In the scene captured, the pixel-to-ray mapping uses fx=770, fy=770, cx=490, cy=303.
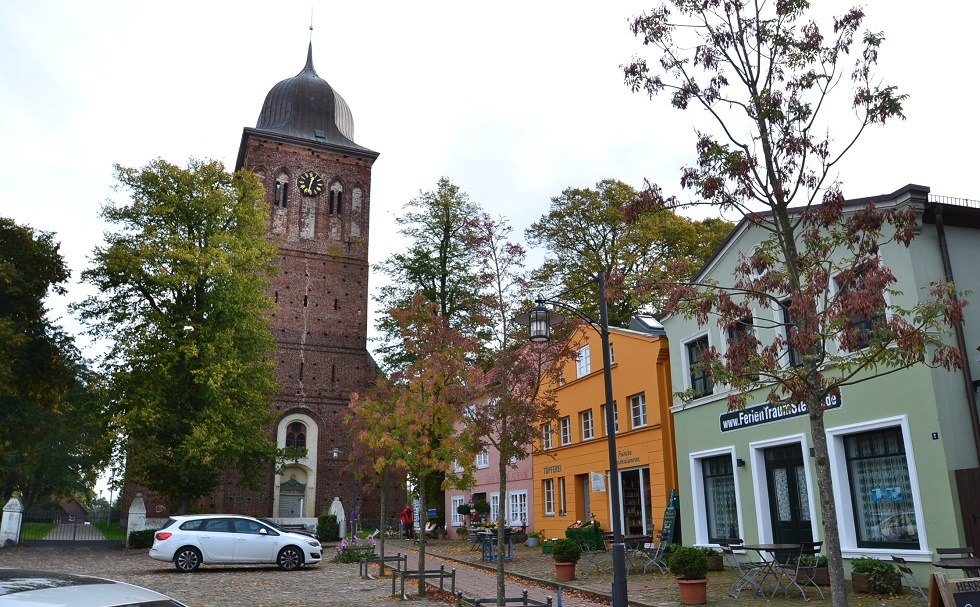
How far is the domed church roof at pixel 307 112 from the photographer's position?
1945 inches

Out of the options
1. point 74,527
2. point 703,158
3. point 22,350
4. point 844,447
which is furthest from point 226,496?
point 703,158

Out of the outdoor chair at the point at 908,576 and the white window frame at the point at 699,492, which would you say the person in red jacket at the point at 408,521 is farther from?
the outdoor chair at the point at 908,576

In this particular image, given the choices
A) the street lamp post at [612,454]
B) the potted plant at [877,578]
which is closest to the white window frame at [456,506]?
the potted plant at [877,578]

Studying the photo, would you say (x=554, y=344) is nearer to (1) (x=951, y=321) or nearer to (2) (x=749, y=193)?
(2) (x=749, y=193)

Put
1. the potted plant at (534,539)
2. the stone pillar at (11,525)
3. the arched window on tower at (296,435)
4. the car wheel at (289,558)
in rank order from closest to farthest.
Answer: the car wheel at (289,558) → the potted plant at (534,539) → the stone pillar at (11,525) → the arched window on tower at (296,435)

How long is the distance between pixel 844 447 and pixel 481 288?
792 cm

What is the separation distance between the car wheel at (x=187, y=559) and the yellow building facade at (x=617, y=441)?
9370mm

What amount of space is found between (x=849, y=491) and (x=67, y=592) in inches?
576

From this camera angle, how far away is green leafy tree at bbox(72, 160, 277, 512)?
96.3 feet

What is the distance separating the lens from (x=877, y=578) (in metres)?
13.1

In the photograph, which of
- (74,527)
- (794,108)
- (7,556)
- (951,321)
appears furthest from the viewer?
(74,527)

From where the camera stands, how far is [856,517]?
14.9 m

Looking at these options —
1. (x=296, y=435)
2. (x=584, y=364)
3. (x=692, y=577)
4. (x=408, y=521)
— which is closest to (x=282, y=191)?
(x=296, y=435)

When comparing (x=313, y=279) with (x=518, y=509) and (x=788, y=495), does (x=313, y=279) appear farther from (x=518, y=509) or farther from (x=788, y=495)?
(x=788, y=495)
